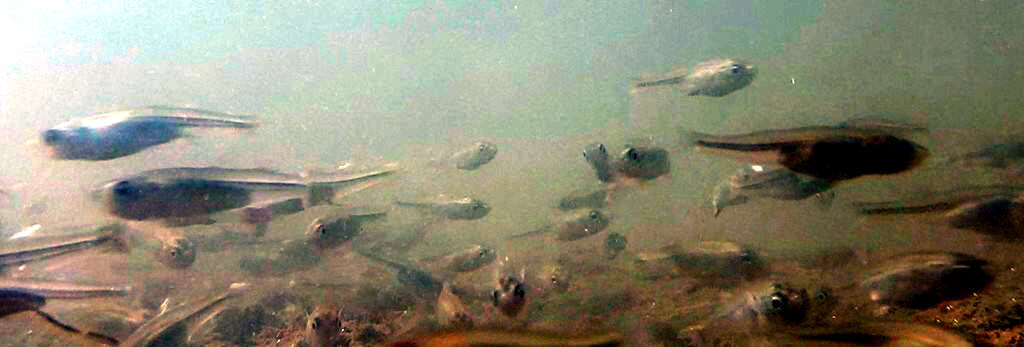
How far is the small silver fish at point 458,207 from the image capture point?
24.8 feet

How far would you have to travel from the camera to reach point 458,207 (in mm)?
7621

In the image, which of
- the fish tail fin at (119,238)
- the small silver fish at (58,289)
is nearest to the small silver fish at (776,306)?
the small silver fish at (58,289)

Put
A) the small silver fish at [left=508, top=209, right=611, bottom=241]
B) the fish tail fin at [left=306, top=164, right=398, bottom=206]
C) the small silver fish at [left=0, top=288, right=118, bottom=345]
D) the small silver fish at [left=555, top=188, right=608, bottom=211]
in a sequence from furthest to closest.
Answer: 1. the small silver fish at [left=555, top=188, right=608, bottom=211]
2. the small silver fish at [left=508, top=209, right=611, bottom=241]
3. the fish tail fin at [left=306, top=164, right=398, bottom=206]
4. the small silver fish at [left=0, top=288, right=118, bottom=345]

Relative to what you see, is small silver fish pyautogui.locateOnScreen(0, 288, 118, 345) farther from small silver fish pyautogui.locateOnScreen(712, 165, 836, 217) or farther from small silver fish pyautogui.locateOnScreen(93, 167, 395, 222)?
small silver fish pyautogui.locateOnScreen(712, 165, 836, 217)

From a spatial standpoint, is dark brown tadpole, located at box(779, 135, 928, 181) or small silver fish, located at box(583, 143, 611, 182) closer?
dark brown tadpole, located at box(779, 135, 928, 181)

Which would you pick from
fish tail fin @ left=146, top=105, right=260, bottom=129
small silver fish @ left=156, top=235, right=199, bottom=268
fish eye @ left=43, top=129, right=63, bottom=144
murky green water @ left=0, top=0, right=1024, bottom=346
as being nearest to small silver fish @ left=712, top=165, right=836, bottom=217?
murky green water @ left=0, top=0, right=1024, bottom=346

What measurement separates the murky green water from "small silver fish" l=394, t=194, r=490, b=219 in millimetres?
511

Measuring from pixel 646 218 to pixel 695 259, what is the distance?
9.20 meters

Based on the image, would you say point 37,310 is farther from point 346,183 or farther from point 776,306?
point 776,306

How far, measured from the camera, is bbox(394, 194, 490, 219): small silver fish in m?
7.55

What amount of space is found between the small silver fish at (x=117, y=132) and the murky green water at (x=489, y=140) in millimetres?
250

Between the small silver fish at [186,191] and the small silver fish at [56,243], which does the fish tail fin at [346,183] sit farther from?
the small silver fish at [56,243]

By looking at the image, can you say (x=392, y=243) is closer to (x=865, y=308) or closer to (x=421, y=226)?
(x=421, y=226)

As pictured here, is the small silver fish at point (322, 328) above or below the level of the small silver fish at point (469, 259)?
above
